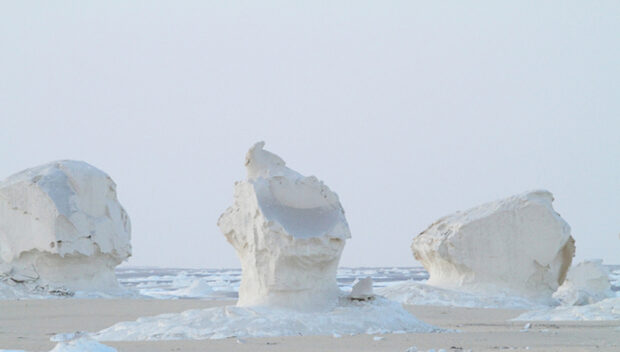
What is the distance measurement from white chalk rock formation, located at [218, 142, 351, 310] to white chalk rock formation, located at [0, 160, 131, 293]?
27.8 feet

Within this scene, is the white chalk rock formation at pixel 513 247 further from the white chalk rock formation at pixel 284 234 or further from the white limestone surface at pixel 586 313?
the white chalk rock formation at pixel 284 234

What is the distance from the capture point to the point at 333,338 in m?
10.4

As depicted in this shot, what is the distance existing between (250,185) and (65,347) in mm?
5239

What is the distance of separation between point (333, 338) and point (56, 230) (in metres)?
11.1

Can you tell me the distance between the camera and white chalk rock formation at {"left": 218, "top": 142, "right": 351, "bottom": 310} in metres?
11.8

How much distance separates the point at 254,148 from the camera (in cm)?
1258

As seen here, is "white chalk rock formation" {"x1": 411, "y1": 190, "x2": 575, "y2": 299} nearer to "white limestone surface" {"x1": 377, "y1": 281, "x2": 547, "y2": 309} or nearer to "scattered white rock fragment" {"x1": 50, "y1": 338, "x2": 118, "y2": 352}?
"white limestone surface" {"x1": 377, "y1": 281, "x2": 547, "y2": 309}

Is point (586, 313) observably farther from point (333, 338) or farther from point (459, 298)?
point (333, 338)

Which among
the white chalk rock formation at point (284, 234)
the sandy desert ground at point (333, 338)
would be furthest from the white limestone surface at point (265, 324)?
the sandy desert ground at point (333, 338)

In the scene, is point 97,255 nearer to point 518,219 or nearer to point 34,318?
point 34,318

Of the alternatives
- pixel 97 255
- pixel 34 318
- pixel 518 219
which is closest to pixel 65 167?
pixel 97 255

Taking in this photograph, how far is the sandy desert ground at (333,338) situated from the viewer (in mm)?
9344

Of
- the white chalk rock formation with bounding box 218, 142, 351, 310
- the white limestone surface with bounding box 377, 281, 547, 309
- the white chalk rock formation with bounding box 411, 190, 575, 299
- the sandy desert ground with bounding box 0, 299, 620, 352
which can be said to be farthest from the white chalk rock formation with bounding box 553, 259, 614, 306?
the white chalk rock formation with bounding box 218, 142, 351, 310

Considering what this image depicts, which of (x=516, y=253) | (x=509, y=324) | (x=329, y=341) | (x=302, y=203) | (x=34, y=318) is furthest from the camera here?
(x=516, y=253)
